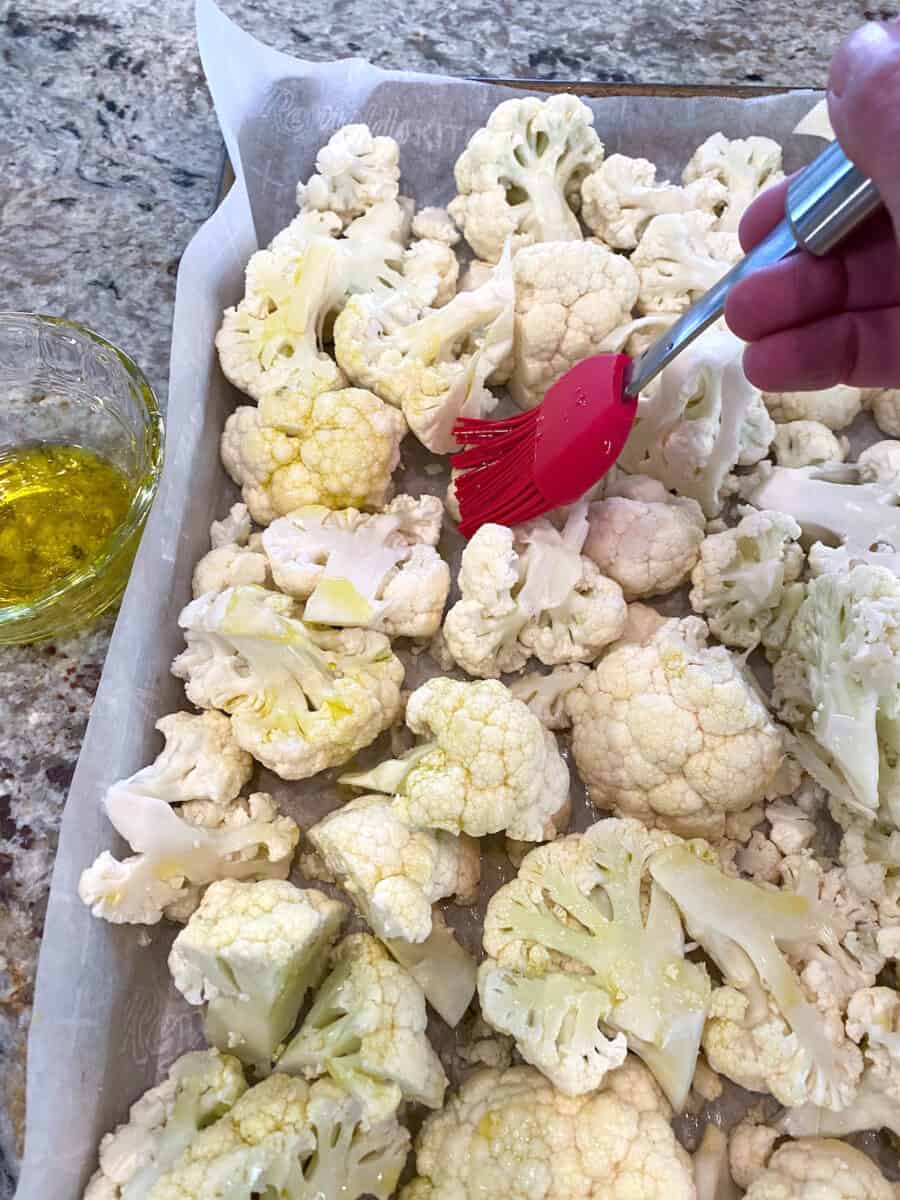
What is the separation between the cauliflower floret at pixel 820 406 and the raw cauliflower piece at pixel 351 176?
645 mm

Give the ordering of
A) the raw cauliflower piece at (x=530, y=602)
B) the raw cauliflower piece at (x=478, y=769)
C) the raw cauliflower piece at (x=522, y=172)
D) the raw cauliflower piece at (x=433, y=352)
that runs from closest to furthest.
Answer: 1. the raw cauliflower piece at (x=478, y=769)
2. the raw cauliflower piece at (x=530, y=602)
3. the raw cauliflower piece at (x=433, y=352)
4. the raw cauliflower piece at (x=522, y=172)

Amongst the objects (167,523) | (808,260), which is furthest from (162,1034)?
(808,260)

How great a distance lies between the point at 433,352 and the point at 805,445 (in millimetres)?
525

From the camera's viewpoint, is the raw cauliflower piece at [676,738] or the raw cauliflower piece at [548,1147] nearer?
the raw cauliflower piece at [548,1147]

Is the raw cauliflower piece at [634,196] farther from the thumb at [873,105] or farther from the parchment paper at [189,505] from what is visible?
the thumb at [873,105]

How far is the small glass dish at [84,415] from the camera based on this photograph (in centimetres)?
111

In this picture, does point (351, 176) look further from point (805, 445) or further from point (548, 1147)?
point (548, 1147)

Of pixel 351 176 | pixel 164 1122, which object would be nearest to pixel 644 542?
pixel 351 176

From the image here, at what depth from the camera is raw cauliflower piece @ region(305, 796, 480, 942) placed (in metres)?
0.98

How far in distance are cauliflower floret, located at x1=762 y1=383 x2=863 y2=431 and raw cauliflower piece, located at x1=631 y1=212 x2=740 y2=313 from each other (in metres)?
0.19

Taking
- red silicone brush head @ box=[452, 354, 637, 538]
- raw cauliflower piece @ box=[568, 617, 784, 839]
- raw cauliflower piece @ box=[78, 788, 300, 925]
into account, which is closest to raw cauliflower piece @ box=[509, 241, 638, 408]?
red silicone brush head @ box=[452, 354, 637, 538]

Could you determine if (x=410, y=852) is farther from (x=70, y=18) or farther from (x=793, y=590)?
(x=70, y=18)

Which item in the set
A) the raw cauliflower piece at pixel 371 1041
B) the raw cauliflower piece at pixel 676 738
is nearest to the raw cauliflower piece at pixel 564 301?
the raw cauliflower piece at pixel 676 738

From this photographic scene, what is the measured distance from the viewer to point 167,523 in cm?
117
